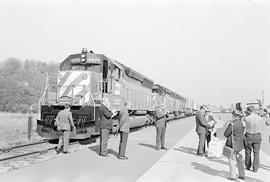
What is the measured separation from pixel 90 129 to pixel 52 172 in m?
4.85

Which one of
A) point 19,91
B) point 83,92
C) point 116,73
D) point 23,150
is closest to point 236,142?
point 83,92

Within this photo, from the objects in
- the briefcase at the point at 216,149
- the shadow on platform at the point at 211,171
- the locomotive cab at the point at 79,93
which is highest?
the locomotive cab at the point at 79,93

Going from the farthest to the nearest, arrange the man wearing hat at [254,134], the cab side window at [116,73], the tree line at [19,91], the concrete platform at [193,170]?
the tree line at [19,91]
the cab side window at [116,73]
the man wearing hat at [254,134]
the concrete platform at [193,170]

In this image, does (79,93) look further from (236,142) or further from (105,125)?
(236,142)

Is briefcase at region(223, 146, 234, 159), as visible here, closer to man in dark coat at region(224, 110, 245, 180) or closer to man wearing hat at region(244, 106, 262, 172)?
man in dark coat at region(224, 110, 245, 180)

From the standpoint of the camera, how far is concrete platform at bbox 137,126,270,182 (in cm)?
650

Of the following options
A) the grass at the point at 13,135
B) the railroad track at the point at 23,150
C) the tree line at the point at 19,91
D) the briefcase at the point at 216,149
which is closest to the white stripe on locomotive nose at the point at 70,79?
the railroad track at the point at 23,150

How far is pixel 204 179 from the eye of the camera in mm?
6492

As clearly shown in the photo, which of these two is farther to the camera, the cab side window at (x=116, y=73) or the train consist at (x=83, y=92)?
the cab side window at (x=116, y=73)

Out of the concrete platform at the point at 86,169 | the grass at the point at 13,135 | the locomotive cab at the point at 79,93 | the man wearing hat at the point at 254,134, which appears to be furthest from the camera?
the grass at the point at 13,135

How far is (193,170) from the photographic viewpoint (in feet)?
24.3

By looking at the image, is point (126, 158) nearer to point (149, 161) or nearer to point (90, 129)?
point (149, 161)

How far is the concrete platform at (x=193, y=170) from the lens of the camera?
6.50 metres

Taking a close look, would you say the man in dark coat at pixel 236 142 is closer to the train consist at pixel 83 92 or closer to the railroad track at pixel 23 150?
the train consist at pixel 83 92
